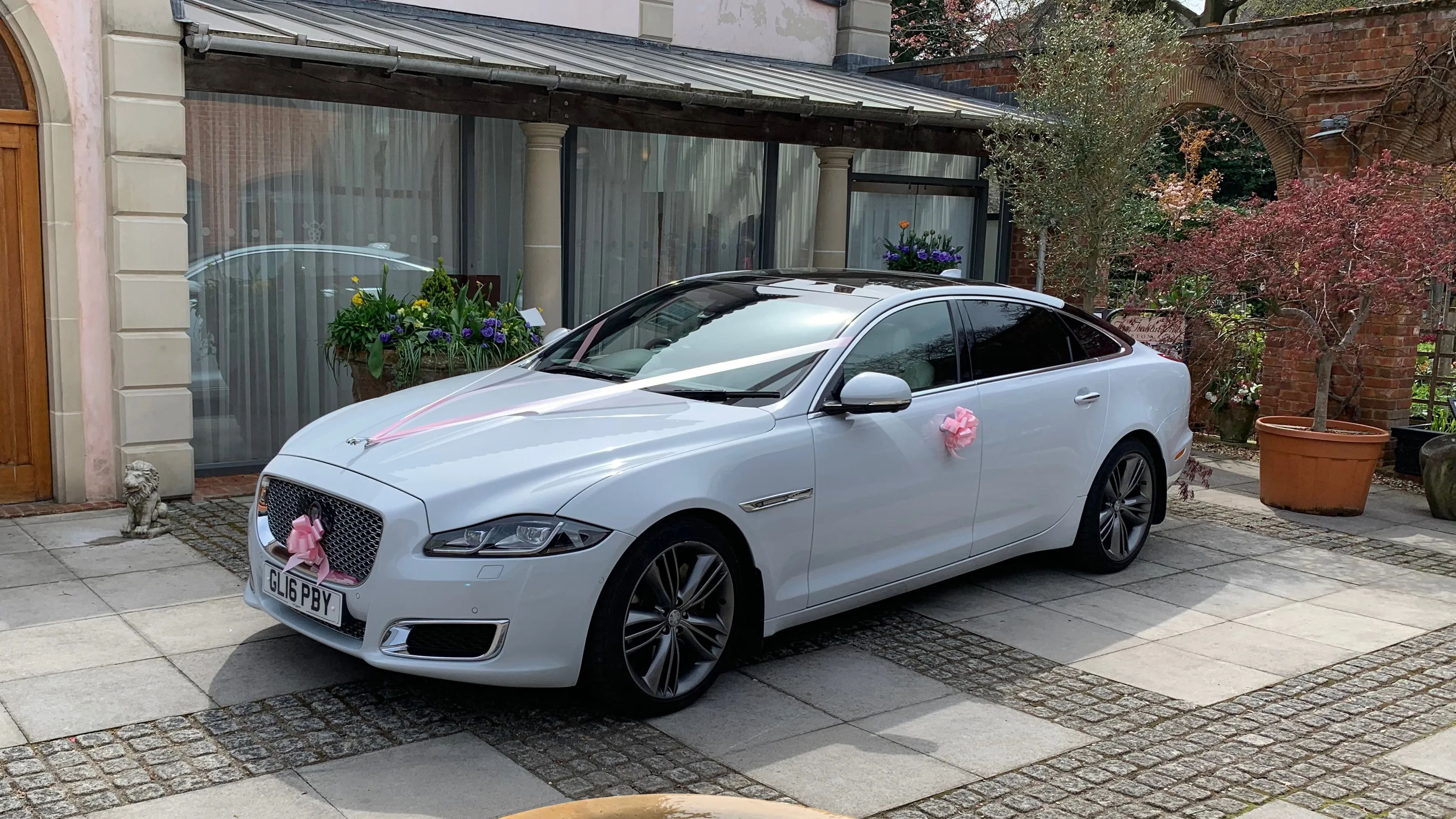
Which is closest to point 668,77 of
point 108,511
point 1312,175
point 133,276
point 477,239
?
point 477,239

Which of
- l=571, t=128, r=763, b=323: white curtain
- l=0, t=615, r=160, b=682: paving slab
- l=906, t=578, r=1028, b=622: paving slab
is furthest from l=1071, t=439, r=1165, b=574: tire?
l=571, t=128, r=763, b=323: white curtain

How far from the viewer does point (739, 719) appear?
184 inches

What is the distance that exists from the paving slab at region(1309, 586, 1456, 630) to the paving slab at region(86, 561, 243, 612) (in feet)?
18.5

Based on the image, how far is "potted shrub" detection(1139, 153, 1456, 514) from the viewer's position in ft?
27.3

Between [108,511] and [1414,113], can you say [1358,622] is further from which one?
[108,511]

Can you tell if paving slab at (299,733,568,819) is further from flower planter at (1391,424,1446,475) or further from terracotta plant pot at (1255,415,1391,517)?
flower planter at (1391,424,1446,475)

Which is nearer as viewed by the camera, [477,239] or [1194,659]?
[1194,659]

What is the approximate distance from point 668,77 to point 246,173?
3.10 metres

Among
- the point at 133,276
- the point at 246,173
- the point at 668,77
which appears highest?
the point at 668,77

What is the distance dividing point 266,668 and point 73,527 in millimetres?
2870

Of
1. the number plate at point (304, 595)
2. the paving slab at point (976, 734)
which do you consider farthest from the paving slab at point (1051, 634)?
the number plate at point (304, 595)

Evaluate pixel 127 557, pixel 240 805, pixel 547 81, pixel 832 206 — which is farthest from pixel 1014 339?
pixel 832 206

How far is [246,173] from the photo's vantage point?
28.5 ft

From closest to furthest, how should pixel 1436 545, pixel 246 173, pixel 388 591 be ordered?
pixel 388 591 → pixel 1436 545 → pixel 246 173
